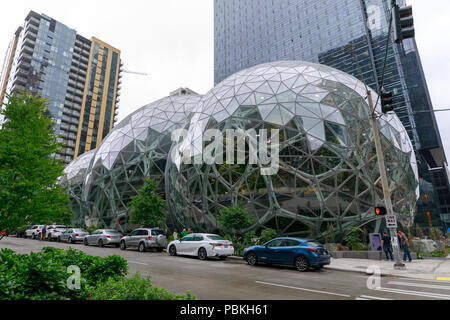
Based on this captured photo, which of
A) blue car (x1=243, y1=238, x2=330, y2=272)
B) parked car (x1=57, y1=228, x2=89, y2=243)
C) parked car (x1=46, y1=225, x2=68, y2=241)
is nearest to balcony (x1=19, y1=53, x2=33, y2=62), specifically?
parked car (x1=46, y1=225, x2=68, y2=241)

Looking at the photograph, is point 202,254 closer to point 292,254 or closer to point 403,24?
point 292,254

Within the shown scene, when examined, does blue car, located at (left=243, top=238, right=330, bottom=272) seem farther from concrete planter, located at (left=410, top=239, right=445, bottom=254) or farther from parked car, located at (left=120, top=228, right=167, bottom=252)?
concrete planter, located at (left=410, top=239, right=445, bottom=254)

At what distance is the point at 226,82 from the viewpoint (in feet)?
78.2

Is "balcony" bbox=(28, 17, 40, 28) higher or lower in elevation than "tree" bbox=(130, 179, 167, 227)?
higher

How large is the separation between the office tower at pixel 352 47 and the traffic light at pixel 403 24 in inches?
1323

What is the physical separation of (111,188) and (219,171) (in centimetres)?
1522

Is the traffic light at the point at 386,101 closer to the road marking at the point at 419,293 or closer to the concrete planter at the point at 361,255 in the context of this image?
the road marking at the point at 419,293

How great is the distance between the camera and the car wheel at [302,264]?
10786 millimetres

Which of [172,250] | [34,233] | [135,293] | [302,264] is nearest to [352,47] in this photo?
[302,264]

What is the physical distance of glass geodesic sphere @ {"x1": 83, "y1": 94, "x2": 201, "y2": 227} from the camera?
1069 inches

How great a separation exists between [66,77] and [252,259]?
354 feet

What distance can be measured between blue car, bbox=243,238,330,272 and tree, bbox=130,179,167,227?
11.5 meters

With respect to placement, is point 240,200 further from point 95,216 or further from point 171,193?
point 95,216
